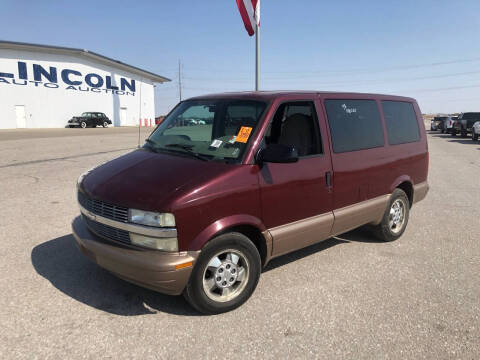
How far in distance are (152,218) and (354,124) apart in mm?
2683

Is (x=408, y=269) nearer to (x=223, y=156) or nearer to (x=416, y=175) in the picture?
(x=416, y=175)

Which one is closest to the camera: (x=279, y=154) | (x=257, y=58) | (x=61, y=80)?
(x=279, y=154)

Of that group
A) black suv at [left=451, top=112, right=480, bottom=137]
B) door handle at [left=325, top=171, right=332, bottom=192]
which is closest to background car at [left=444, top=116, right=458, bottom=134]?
black suv at [left=451, top=112, right=480, bottom=137]

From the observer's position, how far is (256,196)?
3332 millimetres

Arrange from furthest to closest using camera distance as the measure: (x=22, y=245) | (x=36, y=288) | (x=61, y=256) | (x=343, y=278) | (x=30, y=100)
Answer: (x=30, y=100) < (x=22, y=245) < (x=61, y=256) < (x=343, y=278) < (x=36, y=288)

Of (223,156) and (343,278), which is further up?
(223,156)

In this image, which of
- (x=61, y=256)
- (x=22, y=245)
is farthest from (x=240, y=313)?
(x=22, y=245)

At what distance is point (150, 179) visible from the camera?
3.20 meters

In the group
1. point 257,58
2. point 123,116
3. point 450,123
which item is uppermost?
point 257,58

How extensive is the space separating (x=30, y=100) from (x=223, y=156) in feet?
136

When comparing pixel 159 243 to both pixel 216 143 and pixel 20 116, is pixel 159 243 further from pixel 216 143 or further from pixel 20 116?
pixel 20 116

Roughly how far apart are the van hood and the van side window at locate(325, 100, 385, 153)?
58.7 inches

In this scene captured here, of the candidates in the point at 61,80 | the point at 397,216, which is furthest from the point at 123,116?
the point at 397,216

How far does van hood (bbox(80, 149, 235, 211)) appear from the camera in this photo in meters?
2.97
